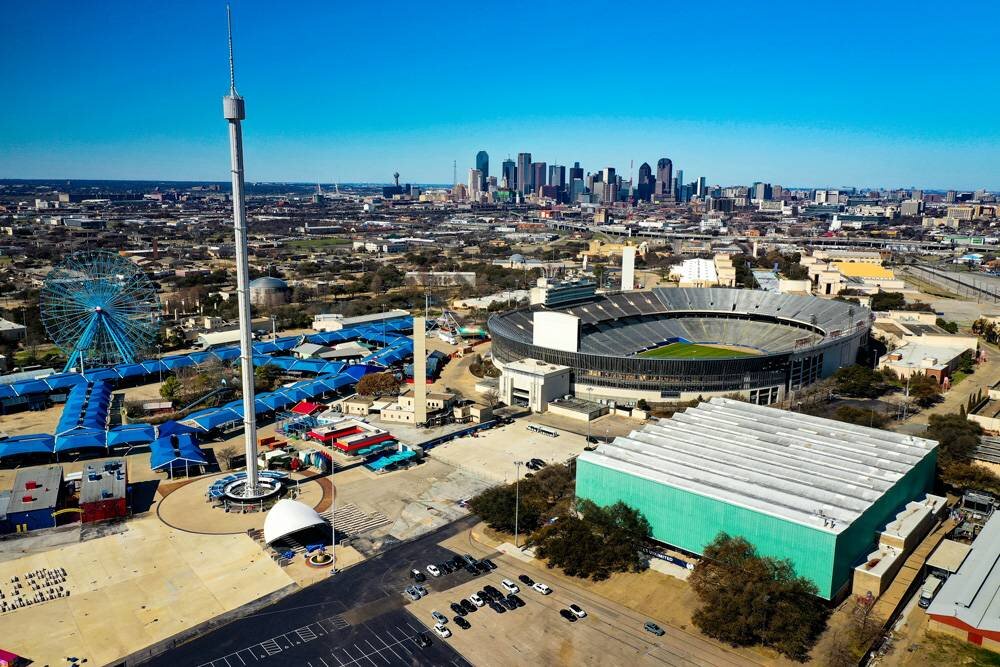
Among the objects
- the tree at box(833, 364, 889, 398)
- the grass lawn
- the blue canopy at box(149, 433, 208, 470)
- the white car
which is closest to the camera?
the white car

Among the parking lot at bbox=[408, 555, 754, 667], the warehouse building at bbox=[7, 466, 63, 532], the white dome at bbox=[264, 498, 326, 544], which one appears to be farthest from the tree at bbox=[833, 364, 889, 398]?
the warehouse building at bbox=[7, 466, 63, 532]

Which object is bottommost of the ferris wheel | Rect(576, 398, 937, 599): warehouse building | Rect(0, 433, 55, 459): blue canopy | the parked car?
the parked car

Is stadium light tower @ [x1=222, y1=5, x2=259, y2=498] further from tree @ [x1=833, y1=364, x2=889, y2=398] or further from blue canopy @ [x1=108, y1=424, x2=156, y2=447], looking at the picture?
tree @ [x1=833, y1=364, x2=889, y2=398]

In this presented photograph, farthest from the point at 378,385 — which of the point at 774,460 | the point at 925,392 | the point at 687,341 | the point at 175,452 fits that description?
the point at 925,392

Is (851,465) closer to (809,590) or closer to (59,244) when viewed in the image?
(809,590)

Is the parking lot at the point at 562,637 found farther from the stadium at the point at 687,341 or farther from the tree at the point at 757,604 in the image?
the stadium at the point at 687,341

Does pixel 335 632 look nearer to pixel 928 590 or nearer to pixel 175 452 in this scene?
pixel 175 452
